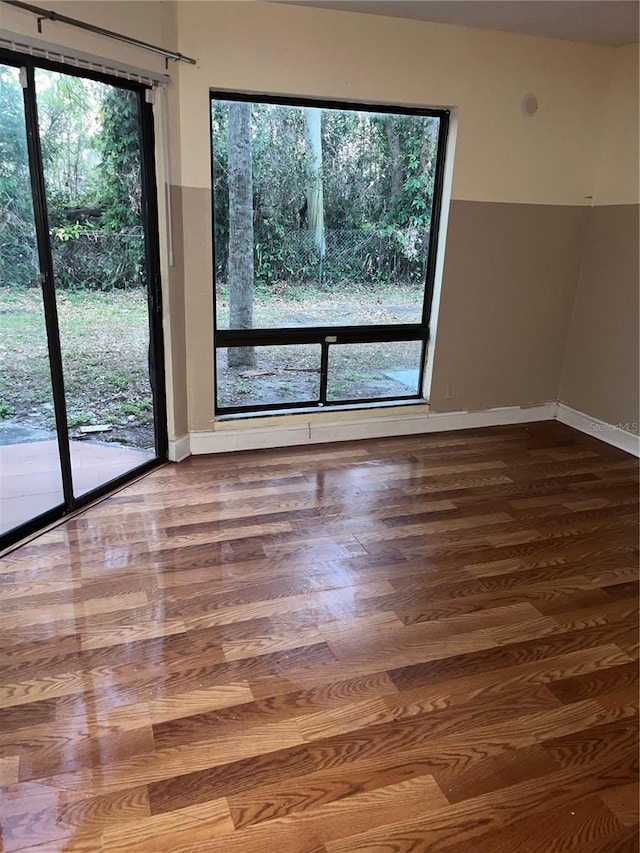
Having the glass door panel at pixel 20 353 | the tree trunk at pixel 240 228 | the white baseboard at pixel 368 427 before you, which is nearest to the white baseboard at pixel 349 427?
the white baseboard at pixel 368 427

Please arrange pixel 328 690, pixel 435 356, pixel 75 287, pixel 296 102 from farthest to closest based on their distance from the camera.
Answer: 1. pixel 435 356
2. pixel 296 102
3. pixel 75 287
4. pixel 328 690

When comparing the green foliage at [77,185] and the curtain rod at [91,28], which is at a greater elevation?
the curtain rod at [91,28]

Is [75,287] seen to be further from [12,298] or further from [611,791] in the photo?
[611,791]

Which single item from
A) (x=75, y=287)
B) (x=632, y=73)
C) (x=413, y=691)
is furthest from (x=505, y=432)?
(x=75, y=287)

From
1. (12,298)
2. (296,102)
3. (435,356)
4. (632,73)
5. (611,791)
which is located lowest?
(611,791)

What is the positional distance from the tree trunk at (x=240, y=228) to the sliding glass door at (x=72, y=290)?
0.55 m

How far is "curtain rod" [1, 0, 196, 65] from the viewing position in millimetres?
2365

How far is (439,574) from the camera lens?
2707 millimetres

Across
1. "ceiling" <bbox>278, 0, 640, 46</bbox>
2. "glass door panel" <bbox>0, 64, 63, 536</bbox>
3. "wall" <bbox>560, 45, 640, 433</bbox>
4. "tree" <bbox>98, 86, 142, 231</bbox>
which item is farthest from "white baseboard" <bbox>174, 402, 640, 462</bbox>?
"ceiling" <bbox>278, 0, 640, 46</bbox>

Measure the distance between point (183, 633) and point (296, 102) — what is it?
304 cm

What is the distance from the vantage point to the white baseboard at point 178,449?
3.75 metres

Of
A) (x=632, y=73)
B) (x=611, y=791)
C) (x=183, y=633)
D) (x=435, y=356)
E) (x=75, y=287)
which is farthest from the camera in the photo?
(x=435, y=356)

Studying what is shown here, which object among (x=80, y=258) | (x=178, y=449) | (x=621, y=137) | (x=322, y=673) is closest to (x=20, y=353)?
(x=80, y=258)

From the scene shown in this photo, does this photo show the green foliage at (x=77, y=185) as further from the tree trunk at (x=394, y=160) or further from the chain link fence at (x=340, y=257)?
the tree trunk at (x=394, y=160)
